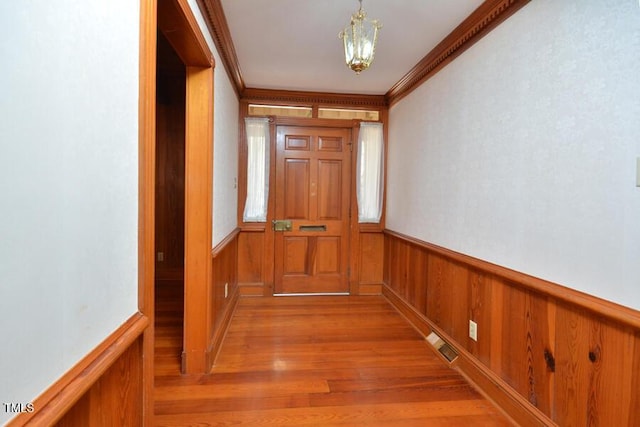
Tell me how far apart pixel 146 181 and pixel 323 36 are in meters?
1.92

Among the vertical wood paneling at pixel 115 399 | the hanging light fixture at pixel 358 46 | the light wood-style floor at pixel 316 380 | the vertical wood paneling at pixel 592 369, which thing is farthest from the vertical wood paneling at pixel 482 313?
the vertical wood paneling at pixel 115 399

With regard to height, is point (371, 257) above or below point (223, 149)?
below

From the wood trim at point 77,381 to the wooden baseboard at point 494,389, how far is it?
186 cm

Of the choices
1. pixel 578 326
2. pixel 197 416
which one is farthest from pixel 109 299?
pixel 578 326

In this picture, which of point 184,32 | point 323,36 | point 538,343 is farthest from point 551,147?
point 184,32

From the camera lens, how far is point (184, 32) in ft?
5.48

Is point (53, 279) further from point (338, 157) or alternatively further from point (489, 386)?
point (338, 157)

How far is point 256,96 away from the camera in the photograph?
143 inches

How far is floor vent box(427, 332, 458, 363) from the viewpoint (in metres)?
2.26

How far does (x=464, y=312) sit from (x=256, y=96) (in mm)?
3057

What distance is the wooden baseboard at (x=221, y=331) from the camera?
2154 millimetres

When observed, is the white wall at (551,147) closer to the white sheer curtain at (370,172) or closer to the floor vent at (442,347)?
the floor vent at (442,347)

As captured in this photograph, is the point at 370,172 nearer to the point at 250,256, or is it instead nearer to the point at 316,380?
the point at 250,256

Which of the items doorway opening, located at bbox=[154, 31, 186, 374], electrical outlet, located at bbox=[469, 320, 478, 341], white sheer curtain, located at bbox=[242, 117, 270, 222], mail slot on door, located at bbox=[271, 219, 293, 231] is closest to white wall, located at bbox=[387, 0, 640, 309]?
electrical outlet, located at bbox=[469, 320, 478, 341]
